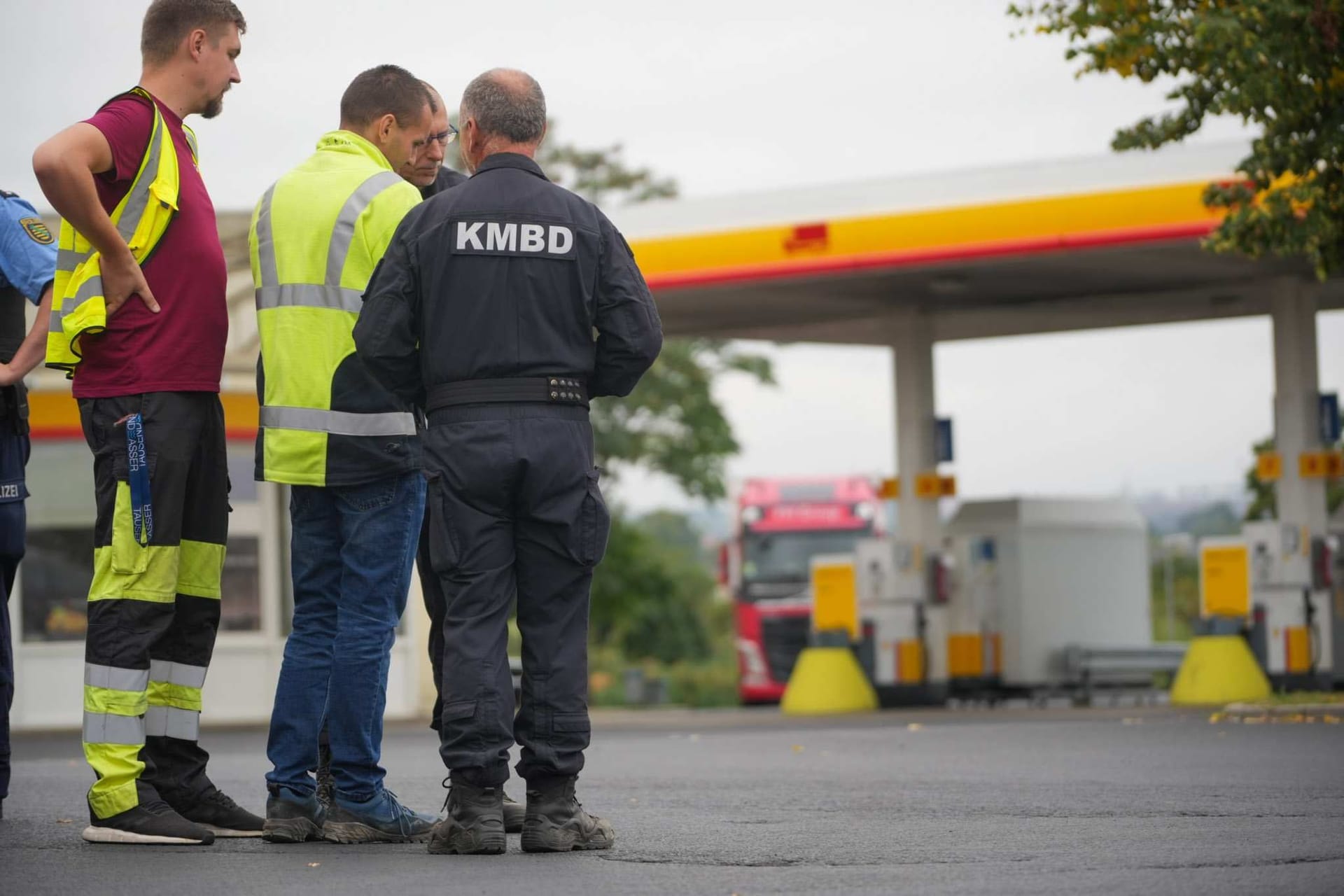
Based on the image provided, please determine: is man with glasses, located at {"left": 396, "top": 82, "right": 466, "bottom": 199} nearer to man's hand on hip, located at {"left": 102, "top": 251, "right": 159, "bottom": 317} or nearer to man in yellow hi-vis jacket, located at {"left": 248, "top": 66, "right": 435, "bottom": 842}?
man in yellow hi-vis jacket, located at {"left": 248, "top": 66, "right": 435, "bottom": 842}

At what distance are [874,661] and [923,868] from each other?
50.0 ft

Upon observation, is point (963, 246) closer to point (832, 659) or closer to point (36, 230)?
point (832, 659)

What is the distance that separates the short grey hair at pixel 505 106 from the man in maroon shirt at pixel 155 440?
2.95 feet

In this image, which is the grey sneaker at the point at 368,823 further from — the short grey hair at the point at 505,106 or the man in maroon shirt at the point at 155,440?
the short grey hair at the point at 505,106

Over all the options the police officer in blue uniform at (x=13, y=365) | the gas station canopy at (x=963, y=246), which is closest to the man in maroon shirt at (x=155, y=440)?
the police officer in blue uniform at (x=13, y=365)

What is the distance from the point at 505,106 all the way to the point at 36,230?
1.70 metres

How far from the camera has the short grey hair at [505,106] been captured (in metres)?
5.68

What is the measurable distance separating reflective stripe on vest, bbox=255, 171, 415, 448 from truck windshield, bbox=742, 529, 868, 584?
24466 mm

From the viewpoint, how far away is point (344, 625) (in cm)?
582

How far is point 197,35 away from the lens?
6.02 m

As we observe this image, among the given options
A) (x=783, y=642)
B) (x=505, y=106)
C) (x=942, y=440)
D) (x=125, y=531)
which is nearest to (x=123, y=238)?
(x=125, y=531)

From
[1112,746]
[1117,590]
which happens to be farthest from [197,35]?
[1117,590]

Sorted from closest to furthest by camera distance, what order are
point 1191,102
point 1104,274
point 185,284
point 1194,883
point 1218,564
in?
point 1194,883, point 185,284, point 1191,102, point 1218,564, point 1104,274

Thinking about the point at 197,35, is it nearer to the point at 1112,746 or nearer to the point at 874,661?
the point at 1112,746
